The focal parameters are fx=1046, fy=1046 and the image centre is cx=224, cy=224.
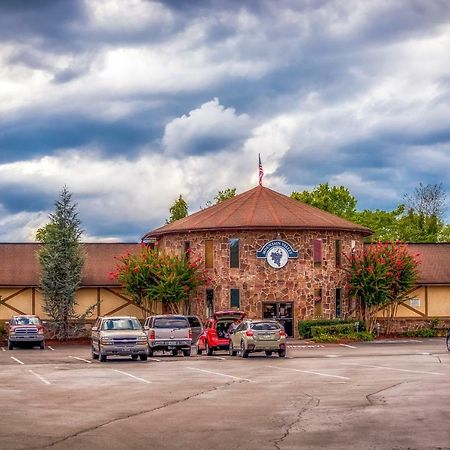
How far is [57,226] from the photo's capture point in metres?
61.3

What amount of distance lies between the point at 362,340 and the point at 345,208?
46.8 metres

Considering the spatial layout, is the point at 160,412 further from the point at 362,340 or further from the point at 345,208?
the point at 345,208

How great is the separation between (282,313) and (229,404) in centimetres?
3731

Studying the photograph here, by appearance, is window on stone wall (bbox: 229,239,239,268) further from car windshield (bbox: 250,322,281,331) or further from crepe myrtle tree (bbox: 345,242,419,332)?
car windshield (bbox: 250,322,281,331)

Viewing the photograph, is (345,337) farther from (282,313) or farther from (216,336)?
(216,336)

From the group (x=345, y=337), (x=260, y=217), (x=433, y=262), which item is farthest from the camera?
(x=433, y=262)

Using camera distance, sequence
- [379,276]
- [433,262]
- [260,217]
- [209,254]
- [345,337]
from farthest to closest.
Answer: [433,262] → [209,254] → [260,217] → [379,276] → [345,337]

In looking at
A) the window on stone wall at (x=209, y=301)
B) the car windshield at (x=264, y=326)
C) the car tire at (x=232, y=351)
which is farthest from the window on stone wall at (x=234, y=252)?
the car windshield at (x=264, y=326)

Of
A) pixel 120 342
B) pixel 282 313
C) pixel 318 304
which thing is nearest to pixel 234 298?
pixel 282 313

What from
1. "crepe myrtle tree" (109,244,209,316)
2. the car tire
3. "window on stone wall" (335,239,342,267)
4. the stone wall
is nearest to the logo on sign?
the stone wall

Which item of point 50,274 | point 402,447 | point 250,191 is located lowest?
point 402,447

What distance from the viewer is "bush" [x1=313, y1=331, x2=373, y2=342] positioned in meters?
52.7

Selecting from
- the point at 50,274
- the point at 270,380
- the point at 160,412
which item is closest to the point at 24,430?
the point at 160,412

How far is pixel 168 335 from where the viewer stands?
1661 inches
